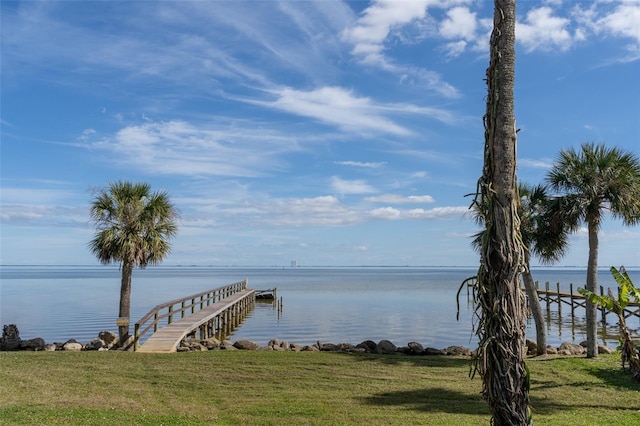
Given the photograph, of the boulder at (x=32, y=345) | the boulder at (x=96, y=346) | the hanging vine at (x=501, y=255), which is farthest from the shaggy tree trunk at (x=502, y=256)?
the boulder at (x=32, y=345)

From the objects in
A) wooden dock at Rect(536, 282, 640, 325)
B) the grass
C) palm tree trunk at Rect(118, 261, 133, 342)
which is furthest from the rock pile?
wooden dock at Rect(536, 282, 640, 325)

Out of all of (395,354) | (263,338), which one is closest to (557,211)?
(395,354)

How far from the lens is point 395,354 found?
16859 millimetres

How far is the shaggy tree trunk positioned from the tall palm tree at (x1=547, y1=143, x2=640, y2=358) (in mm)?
9898

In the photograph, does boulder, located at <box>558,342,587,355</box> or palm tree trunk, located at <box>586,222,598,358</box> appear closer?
palm tree trunk, located at <box>586,222,598,358</box>

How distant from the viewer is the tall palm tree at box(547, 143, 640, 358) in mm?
14680

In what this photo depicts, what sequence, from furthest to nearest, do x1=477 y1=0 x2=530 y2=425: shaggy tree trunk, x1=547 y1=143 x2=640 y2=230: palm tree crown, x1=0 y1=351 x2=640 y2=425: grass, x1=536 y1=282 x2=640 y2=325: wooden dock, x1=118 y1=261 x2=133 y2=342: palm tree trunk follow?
1. x1=536 y1=282 x2=640 y2=325: wooden dock
2. x1=118 y1=261 x2=133 y2=342: palm tree trunk
3. x1=547 y1=143 x2=640 y2=230: palm tree crown
4. x1=0 y1=351 x2=640 y2=425: grass
5. x1=477 y1=0 x2=530 y2=425: shaggy tree trunk

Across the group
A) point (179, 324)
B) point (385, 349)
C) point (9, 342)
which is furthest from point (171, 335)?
point (385, 349)

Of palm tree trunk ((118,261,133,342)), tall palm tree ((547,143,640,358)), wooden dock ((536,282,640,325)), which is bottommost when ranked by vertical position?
wooden dock ((536,282,640,325))

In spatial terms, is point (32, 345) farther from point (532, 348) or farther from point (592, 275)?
point (592, 275)

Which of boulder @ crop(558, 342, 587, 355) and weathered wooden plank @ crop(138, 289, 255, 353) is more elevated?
weathered wooden plank @ crop(138, 289, 255, 353)

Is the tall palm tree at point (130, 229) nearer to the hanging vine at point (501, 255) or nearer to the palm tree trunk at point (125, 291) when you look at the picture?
the palm tree trunk at point (125, 291)

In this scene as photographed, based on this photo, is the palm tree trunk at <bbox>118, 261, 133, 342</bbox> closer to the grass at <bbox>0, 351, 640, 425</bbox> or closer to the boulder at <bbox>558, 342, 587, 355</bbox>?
the grass at <bbox>0, 351, 640, 425</bbox>

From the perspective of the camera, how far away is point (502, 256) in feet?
20.5
